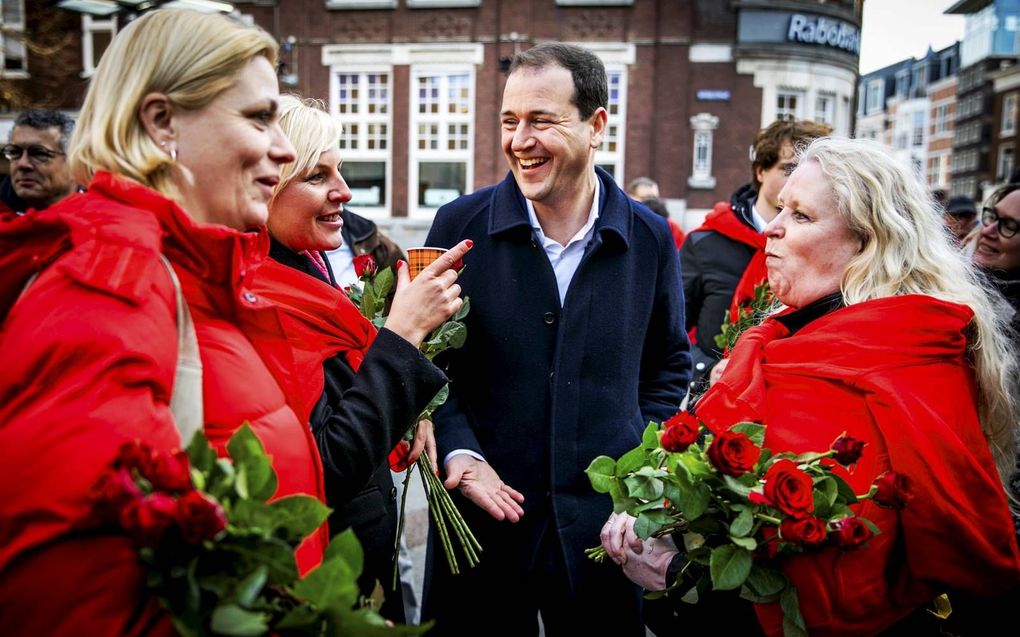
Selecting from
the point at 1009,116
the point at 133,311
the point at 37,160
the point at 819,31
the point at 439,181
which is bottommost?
the point at 133,311

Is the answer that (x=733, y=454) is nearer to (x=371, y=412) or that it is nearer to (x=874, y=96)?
(x=371, y=412)

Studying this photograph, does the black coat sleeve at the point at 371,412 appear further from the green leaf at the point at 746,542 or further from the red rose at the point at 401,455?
the green leaf at the point at 746,542

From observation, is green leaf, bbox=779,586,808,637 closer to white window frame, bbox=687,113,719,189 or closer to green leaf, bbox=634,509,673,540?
green leaf, bbox=634,509,673,540

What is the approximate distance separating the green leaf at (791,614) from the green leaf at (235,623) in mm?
1268

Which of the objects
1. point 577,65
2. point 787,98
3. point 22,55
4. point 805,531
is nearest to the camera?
point 805,531

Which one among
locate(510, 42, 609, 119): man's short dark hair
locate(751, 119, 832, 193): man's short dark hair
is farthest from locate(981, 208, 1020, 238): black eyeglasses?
locate(510, 42, 609, 119): man's short dark hair

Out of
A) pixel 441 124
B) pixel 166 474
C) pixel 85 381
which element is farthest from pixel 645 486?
pixel 441 124

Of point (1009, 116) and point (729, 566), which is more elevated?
point (1009, 116)

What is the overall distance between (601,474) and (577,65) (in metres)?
1.52

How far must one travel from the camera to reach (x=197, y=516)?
3.95 ft

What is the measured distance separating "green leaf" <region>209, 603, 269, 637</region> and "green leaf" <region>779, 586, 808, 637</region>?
4.16 feet

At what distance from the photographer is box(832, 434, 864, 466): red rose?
189cm

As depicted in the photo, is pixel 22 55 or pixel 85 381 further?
pixel 22 55

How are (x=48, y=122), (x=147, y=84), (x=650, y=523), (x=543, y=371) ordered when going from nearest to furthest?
(x=147, y=84) < (x=650, y=523) < (x=543, y=371) < (x=48, y=122)
